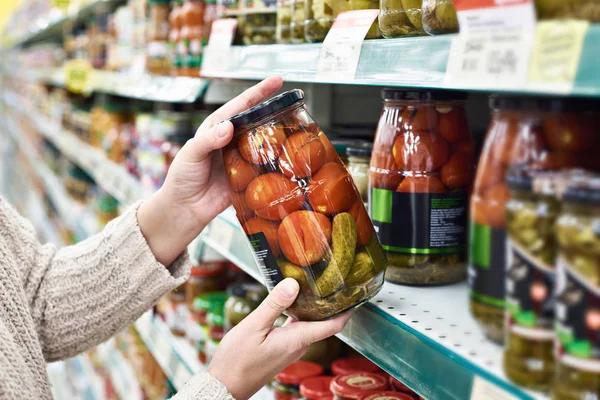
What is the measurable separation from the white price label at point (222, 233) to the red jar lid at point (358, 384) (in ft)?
1.15

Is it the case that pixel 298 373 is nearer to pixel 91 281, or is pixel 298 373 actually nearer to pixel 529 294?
pixel 91 281

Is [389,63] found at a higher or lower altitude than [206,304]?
higher

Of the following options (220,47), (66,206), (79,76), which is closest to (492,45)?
(220,47)

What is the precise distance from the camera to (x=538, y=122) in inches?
25.1

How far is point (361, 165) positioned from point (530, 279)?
53cm

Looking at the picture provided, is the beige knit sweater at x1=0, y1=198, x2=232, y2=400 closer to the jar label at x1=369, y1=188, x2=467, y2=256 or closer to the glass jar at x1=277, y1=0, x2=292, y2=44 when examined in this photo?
the glass jar at x1=277, y1=0, x2=292, y2=44

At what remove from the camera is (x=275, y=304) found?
84cm

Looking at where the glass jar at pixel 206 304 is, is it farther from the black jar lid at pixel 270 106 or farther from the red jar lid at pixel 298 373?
the black jar lid at pixel 270 106

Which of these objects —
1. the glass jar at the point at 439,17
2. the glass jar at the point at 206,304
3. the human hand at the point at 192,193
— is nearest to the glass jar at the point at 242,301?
the glass jar at the point at 206,304

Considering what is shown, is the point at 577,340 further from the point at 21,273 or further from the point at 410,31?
the point at 21,273

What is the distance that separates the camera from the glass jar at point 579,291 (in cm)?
52

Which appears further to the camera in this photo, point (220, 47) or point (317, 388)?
point (220, 47)

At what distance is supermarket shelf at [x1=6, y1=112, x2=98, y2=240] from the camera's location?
3510 millimetres

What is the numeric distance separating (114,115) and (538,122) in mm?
2781
